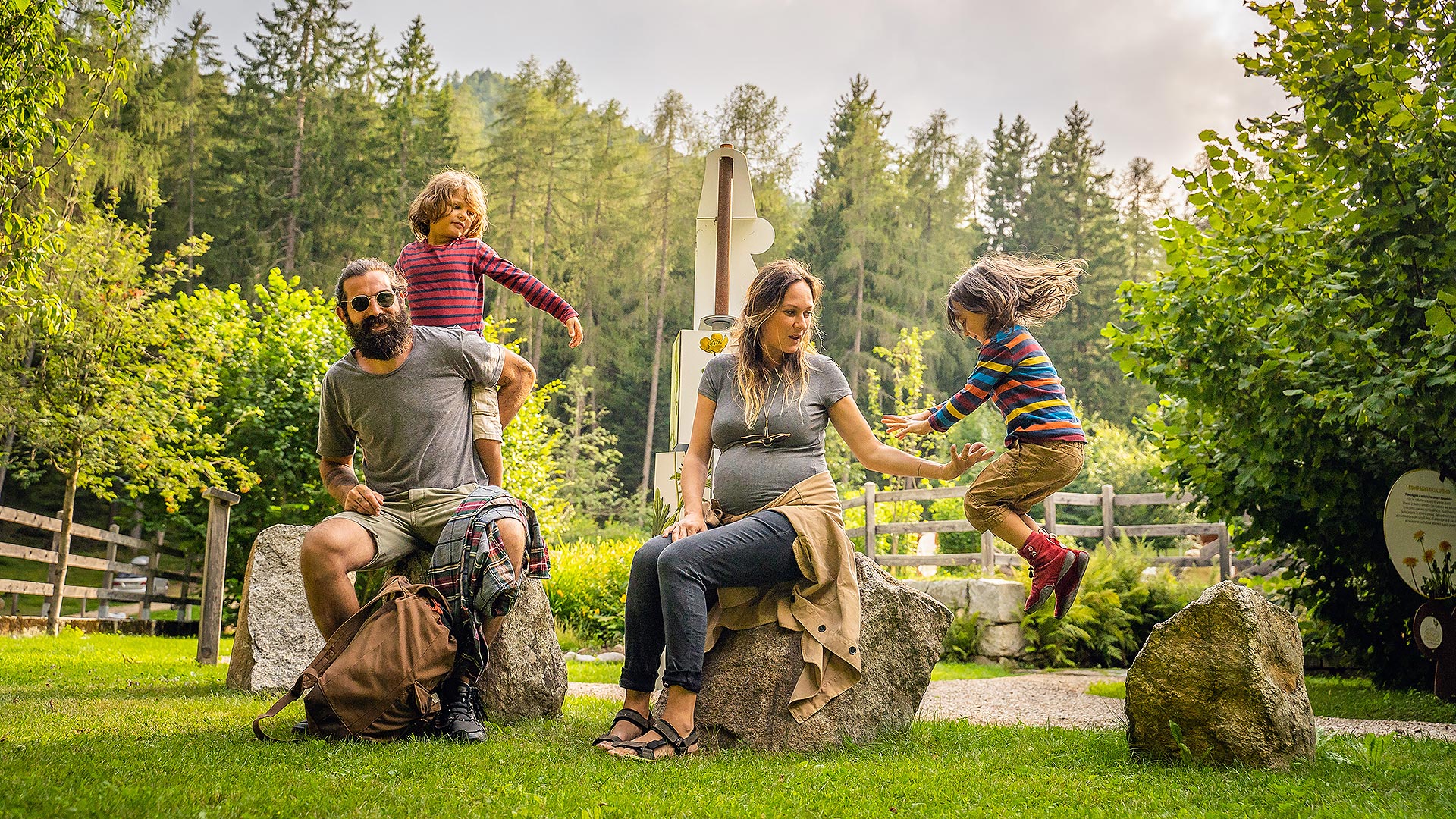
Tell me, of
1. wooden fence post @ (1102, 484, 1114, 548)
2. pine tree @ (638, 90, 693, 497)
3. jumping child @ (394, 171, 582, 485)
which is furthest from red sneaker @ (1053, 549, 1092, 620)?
pine tree @ (638, 90, 693, 497)

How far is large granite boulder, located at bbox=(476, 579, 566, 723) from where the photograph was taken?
403 centimetres

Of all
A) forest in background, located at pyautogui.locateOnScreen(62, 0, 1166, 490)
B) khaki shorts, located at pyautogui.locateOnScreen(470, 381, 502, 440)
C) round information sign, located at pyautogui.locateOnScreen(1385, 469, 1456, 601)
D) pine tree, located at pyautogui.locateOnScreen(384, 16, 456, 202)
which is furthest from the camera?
pine tree, located at pyautogui.locateOnScreen(384, 16, 456, 202)

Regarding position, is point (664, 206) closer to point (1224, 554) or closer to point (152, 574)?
point (152, 574)

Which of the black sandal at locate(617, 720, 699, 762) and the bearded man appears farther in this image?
the bearded man

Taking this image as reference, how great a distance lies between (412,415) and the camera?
153 inches

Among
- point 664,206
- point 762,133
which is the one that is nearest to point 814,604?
point 664,206

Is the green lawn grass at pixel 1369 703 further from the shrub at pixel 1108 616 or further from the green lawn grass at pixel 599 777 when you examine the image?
the shrub at pixel 1108 616

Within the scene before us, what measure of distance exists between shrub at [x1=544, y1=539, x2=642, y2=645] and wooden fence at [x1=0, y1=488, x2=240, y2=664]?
12.1 ft

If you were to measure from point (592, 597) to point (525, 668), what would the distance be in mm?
7659

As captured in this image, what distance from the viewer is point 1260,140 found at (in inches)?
243

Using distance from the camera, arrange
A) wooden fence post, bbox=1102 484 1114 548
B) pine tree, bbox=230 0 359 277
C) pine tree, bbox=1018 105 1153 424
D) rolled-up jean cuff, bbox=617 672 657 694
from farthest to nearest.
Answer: pine tree, bbox=1018 105 1153 424 < pine tree, bbox=230 0 359 277 < wooden fence post, bbox=1102 484 1114 548 < rolled-up jean cuff, bbox=617 672 657 694

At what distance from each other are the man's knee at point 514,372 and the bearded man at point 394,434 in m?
0.15

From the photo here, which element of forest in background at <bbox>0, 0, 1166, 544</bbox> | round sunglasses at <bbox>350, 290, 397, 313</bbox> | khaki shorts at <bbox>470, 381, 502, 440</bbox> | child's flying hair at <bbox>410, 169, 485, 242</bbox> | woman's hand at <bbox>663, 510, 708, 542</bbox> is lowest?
woman's hand at <bbox>663, 510, 708, 542</bbox>

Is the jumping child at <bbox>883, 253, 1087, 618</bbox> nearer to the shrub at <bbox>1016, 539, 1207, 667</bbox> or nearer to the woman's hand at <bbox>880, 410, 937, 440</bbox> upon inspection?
the woman's hand at <bbox>880, 410, 937, 440</bbox>
